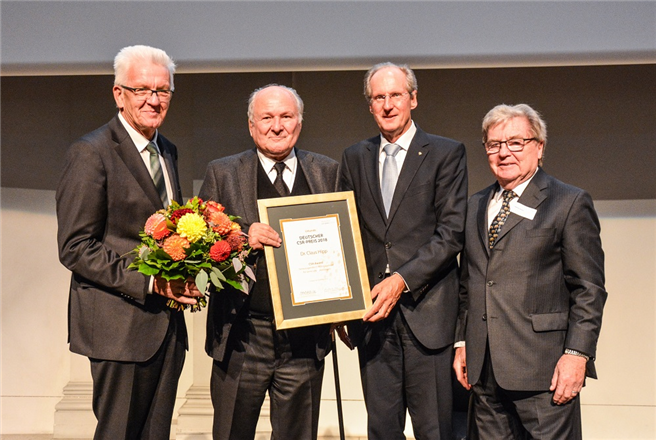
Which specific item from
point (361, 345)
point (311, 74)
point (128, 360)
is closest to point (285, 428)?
point (361, 345)

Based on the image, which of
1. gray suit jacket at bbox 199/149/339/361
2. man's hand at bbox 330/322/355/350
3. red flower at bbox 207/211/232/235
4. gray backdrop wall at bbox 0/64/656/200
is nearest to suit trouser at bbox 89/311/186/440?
gray suit jacket at bbox 199/149/339/361

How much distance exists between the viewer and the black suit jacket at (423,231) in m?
2.58

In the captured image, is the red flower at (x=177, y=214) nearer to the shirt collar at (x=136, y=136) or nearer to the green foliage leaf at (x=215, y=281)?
the green foliage leaf at (x=215, y=281)

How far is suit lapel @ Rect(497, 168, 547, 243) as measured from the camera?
2363mm

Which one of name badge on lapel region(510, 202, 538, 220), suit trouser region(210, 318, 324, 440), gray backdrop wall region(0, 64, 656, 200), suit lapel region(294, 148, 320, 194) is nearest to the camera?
name badge on lapel region(510, 202, 538, 220)

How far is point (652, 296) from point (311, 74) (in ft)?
9.12

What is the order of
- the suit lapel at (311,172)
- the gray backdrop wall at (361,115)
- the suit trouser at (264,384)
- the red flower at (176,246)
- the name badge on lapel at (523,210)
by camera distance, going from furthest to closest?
the gray backdrop wall at (361,115)
the suit lapel at (311,172)
the suit trouser at (264,384)
the name badge on lapel at (523,210)
the red flower at (176,246)

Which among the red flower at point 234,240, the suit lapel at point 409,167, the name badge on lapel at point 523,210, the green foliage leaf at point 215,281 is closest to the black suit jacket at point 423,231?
the suit lapel at point 409,167

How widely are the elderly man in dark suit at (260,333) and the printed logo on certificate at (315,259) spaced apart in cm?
17

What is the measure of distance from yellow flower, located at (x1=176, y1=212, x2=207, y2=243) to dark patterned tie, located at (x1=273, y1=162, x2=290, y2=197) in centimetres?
54

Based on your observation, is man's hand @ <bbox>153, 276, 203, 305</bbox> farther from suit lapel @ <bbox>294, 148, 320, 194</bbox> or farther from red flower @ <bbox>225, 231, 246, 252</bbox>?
suit lapel @ <bbox>294, 148, 320, 194</bbox>

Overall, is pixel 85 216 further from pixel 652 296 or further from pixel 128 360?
pixel 652 296

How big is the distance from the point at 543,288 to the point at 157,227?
1.40 m

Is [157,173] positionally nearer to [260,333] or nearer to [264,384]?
[260,333]
